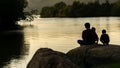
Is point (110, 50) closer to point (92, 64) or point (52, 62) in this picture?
point (92, 64)

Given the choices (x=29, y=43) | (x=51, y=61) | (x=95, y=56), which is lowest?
(x=29, y=43)

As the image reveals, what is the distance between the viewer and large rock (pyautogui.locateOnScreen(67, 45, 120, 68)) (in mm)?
18797

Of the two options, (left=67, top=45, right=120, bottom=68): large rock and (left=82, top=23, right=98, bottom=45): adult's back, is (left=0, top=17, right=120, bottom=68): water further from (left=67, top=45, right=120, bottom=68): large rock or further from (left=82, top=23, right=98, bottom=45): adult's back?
(left=67, top=45, right=120, bottom=68): large rock

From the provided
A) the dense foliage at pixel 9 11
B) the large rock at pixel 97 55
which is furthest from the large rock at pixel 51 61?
the dense foliage at pixel 9 11

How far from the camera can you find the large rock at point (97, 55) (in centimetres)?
1880

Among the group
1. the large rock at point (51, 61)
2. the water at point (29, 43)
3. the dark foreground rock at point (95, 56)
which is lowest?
the water at point (29, 43)

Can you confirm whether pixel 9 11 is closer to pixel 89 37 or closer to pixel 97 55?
pixel 89 37

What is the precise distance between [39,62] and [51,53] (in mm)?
977

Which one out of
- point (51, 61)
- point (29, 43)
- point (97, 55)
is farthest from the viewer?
point (29, 43)

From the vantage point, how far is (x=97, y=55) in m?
18.8

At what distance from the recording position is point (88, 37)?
22359 mm

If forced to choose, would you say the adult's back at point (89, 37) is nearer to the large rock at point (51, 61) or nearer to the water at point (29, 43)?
the large rock at point (51, 61)

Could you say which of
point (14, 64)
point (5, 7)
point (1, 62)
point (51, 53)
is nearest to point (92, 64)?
point (51, 53)

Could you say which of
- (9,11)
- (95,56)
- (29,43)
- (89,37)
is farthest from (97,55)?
(9,11)
